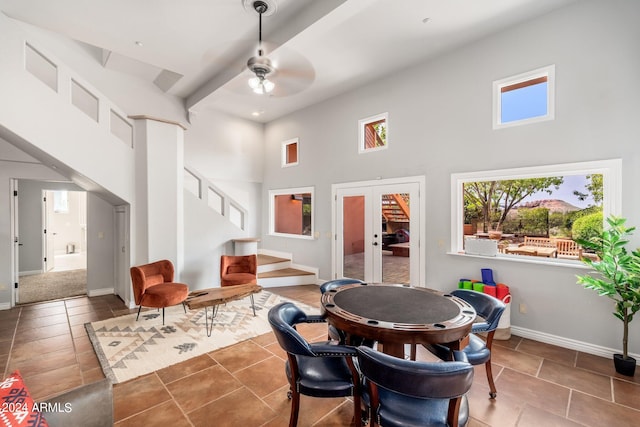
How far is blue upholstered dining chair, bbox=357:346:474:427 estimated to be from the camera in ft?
4.32

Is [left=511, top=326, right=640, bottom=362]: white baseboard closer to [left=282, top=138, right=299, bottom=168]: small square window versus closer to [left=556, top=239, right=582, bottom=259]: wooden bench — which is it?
[left=556, top=239, right=582, bottom=259]: wooden bench

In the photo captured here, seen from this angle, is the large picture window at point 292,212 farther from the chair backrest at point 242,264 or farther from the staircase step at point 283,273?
the chair backrest at point 242,264

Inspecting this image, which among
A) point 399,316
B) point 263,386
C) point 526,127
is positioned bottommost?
point 263,386

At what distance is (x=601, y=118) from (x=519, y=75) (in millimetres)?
1061

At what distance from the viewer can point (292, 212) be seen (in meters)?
7.20

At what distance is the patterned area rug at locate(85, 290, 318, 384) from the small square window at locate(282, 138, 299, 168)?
384 cm

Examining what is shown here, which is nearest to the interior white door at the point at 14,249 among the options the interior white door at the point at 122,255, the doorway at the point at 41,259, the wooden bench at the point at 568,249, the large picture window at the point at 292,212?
the doorway at the point at 41,259

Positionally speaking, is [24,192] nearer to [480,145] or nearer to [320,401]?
[320,401]

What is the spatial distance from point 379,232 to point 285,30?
354cm


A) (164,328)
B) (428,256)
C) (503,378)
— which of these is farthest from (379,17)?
(164,328)

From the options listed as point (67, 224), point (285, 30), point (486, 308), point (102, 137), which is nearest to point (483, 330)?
point (486, 308)

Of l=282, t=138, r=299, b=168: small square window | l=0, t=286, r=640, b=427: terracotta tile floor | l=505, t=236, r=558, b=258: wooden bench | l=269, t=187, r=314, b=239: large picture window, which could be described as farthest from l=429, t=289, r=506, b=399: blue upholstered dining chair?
l=282, t=138, r=299, b=168: small square window

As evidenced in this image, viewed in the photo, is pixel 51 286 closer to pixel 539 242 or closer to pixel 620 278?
pixel 539 242

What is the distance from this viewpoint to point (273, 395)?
2.42m
